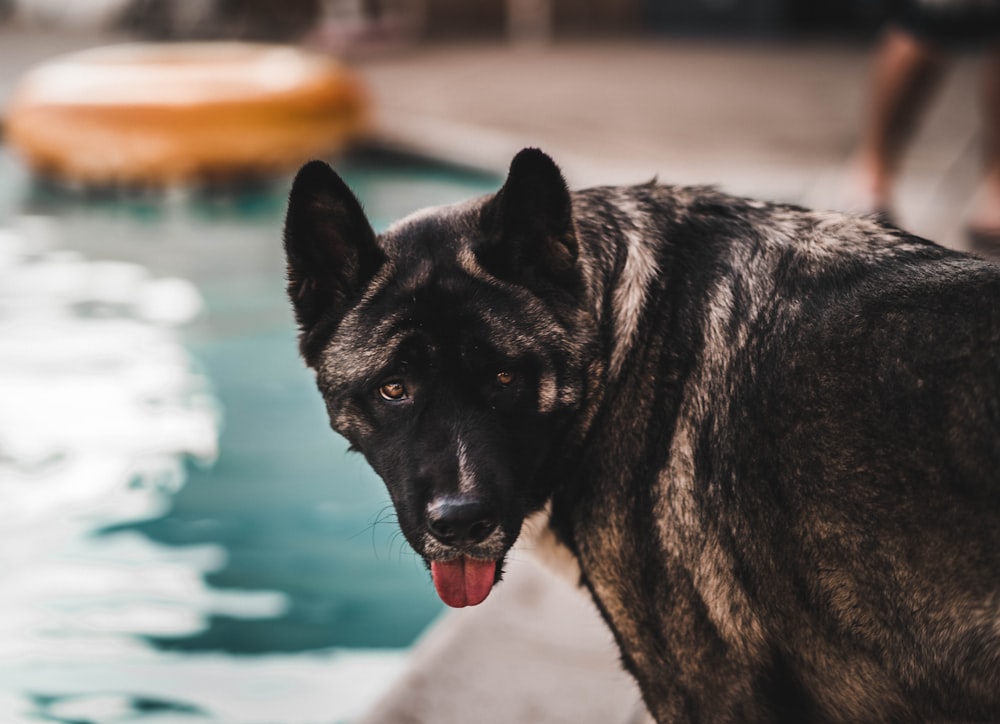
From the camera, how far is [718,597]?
76.0 inches

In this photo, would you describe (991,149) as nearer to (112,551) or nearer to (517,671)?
(517,671)

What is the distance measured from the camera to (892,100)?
5.33 m

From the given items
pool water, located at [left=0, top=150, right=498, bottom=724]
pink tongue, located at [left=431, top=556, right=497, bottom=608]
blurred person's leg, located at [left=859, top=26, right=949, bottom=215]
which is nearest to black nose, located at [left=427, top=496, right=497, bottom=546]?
pink tongue, located at [left=431, top=556, right=497, bottom=608]

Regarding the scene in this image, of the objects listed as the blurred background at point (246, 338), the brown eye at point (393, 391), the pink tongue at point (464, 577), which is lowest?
the blurred background at point (246, 338)

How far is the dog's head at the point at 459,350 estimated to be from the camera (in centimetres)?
207

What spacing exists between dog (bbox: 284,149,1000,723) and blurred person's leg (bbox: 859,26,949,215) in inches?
133

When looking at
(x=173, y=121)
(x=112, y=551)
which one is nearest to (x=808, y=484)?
(x=112, y=551)

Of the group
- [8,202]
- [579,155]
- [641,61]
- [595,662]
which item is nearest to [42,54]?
[8,202]

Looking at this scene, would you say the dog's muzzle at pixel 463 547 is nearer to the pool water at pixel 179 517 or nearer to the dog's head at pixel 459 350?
the dog's head at pixel 459 350

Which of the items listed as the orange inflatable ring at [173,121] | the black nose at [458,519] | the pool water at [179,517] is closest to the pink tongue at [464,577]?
the black nose at [458,519]

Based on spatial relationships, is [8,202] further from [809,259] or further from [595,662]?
[809,259]

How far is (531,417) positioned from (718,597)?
1.62ft

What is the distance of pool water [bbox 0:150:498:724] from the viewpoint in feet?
11.0

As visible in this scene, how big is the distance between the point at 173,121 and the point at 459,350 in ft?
22.3
